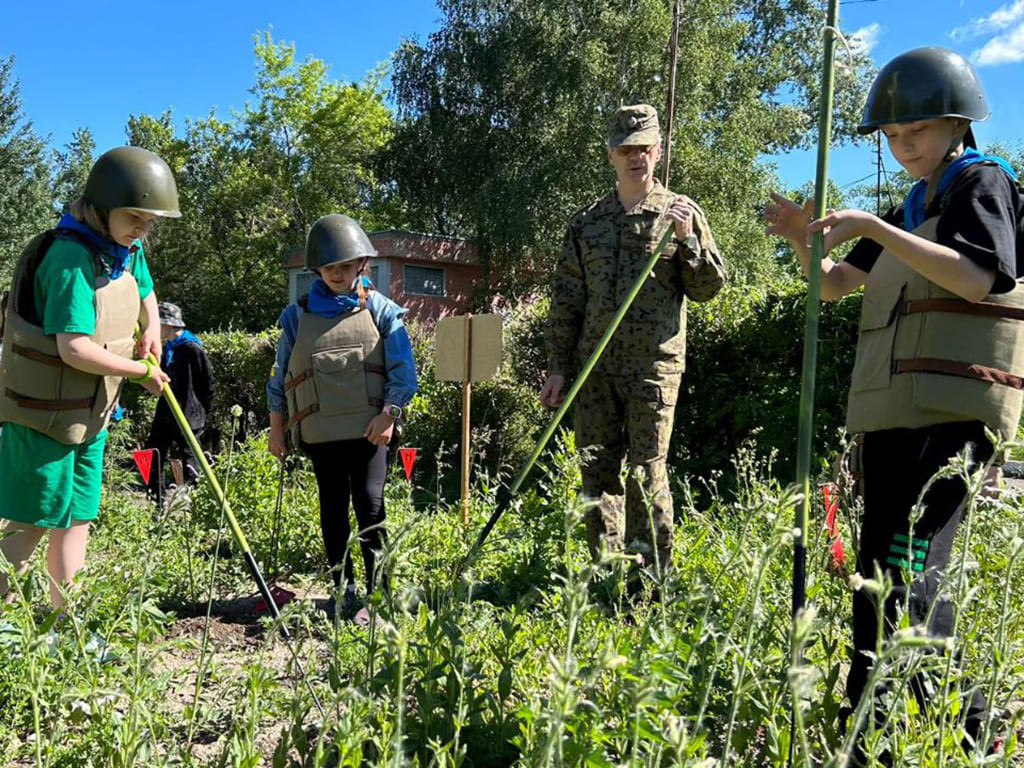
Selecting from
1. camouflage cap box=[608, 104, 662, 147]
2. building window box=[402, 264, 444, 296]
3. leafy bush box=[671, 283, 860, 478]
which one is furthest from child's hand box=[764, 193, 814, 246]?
building window box=[402, 264, 444, 296]

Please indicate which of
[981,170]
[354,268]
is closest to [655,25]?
[354,268]

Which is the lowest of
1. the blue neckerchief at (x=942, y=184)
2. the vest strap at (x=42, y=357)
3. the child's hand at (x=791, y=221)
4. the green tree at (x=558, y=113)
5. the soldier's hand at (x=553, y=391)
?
the soldier's hand at (x=553, y=391)

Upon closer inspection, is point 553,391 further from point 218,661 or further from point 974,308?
point 974,308

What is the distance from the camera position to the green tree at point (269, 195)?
38031 mm

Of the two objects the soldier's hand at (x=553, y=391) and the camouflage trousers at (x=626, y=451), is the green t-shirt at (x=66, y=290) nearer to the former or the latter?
the soldier's hand at (x=553, y=391)

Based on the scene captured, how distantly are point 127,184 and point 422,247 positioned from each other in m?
24.2

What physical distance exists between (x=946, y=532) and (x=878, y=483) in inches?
7.4

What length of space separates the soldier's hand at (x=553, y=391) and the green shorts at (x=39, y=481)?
6.29 ft

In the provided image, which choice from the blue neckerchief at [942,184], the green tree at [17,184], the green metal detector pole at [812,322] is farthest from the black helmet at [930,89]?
the green tree at [17,184]

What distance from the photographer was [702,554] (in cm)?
383

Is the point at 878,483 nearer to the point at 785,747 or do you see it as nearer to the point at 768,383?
the point at 785,747

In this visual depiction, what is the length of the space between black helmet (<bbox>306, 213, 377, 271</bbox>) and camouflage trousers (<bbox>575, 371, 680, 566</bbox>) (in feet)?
3.96

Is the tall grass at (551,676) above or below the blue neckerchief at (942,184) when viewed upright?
below

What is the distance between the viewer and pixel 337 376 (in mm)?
3955
